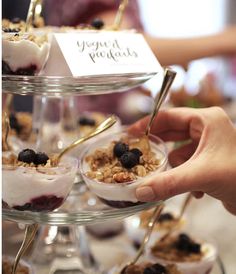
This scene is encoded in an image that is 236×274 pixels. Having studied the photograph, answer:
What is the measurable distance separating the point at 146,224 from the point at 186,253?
14 cm

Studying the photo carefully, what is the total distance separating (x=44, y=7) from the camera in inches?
61.7

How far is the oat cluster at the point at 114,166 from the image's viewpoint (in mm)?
665

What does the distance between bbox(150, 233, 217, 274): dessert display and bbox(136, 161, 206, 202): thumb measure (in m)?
0.27

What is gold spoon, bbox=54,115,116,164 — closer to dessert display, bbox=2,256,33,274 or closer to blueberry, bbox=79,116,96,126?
dessert display, bbox=2,256,33,274

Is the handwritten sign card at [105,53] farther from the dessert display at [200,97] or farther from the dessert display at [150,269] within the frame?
the dessert display at [200,97]

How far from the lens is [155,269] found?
2.53ft

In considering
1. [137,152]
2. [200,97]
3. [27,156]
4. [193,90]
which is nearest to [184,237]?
[137,152]

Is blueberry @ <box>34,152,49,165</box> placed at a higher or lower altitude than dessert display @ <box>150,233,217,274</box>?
higher

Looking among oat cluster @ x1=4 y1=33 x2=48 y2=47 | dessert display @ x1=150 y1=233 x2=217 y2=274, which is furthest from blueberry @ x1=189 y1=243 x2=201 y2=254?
oat cluster @ x1=4 y1=33 x2=48 y2=47

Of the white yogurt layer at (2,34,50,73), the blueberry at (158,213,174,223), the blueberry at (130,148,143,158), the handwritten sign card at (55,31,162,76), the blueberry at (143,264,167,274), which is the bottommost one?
the blueberry at (158,213,174,223)

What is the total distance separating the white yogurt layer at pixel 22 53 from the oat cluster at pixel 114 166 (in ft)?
0.53

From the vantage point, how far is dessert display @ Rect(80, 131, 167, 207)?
66 cm

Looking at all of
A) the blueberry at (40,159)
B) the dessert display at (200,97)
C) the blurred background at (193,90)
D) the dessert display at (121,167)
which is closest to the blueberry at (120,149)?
the dessert display at (121,167)

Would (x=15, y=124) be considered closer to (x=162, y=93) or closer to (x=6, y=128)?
(x=6, y=128)
